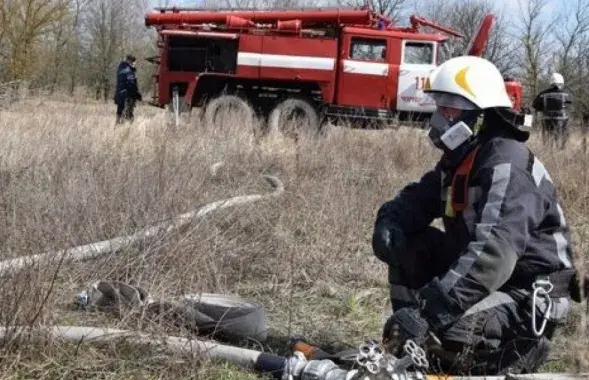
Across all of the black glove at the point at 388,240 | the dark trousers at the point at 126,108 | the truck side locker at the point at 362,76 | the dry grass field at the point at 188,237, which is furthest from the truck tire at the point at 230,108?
the black glove at the point at 388,240

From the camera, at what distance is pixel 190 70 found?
13938 mm

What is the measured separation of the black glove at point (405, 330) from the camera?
261 centimetres

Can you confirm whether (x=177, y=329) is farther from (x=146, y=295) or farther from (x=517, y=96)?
(x=517, y=96)

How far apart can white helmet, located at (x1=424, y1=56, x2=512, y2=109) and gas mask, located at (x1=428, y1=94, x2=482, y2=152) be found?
27mm

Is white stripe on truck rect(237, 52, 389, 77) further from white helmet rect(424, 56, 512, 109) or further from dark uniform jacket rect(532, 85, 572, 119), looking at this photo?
white helmet rect(424, 56, 512, 109)

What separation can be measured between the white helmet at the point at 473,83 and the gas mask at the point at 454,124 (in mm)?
27

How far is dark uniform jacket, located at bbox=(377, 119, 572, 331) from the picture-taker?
2600mm

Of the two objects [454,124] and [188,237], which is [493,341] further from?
[188,237]

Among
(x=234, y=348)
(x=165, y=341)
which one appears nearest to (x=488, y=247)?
(x=234, y=348)

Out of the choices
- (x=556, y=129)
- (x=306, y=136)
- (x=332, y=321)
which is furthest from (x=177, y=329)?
(x=556, y=129)

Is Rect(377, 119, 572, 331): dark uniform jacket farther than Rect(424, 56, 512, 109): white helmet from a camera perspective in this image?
No

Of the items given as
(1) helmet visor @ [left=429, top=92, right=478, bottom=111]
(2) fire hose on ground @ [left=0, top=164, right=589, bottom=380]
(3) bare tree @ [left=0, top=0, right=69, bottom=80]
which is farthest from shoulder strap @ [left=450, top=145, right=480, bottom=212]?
(3) bare tree @ [left=0, top=0, right=69, bottom=80]

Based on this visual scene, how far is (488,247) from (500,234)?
59 mm

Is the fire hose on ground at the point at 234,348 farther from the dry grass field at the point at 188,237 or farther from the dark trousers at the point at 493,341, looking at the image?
the dark trousers at the point at 493,341
